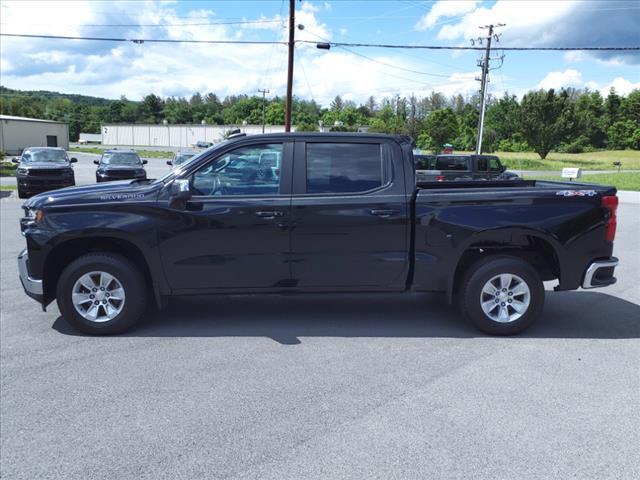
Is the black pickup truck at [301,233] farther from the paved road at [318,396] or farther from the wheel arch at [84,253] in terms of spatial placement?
the paved road at [318,396]

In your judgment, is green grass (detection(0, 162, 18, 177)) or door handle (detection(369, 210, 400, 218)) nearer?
door handle (detection(369, 210, 400, 218))

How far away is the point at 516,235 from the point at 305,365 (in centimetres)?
250

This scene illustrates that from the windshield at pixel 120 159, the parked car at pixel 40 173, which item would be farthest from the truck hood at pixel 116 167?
the parked car at pixel 40 173

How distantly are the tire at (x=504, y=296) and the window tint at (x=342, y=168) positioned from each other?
1.40 m

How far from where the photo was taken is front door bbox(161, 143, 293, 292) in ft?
17.0

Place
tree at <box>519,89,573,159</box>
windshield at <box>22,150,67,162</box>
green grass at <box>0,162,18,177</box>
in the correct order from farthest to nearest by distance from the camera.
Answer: tree at <box>519,89,573,159</box>
green grass at <box>0,162,18,177</box>
windshield at <box>22,150,67,162</box>

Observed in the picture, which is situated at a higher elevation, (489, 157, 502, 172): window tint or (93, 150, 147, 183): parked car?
(489, 157, 502, 172): window tint

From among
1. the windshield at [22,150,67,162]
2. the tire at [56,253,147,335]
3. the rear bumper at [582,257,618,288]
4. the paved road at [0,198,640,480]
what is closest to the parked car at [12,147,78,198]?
the windshield at [22,150,67,162]

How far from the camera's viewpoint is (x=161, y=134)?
369 ft

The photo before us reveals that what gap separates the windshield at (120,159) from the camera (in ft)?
74.6

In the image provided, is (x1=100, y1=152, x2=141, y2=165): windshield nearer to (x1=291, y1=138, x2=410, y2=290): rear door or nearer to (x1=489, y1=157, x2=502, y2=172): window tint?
(x1=489, y1=157, x2=502, y2=172): window tint

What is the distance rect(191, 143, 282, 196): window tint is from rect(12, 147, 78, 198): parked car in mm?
16549

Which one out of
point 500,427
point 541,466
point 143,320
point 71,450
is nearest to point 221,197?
point 143,320

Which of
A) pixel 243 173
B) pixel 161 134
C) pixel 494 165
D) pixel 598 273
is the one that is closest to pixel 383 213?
pixel 243 173
